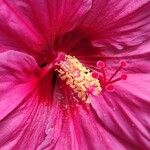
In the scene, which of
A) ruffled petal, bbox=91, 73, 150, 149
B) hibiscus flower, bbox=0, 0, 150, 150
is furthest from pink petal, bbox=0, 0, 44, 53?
ruffled petal, bbox=91, 73, 150, 149

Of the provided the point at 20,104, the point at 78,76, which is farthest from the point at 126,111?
the point at 20,104

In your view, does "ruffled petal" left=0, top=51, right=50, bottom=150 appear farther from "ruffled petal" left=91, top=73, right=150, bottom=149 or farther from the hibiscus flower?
"ruffled petal" left=91, top=73, right=150, bottom=149

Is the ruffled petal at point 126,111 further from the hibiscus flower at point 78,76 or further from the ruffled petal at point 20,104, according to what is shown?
the ruffled petal at point 20,104

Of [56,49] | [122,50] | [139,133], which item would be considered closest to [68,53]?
[56,49]

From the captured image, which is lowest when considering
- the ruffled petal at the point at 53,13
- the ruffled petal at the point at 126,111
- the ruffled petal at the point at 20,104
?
the ruffled petal at the point at 126,111

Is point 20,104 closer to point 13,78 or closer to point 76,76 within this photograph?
point 13,78

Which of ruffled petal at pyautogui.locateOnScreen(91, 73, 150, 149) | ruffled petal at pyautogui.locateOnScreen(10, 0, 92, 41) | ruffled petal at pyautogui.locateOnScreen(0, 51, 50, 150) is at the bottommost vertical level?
ruffled petal at pyautogui.locateOnScreen(91, 73, 150, 149)

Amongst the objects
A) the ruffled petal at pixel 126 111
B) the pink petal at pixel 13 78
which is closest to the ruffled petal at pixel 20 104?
the pink petal at pixel 13 78
